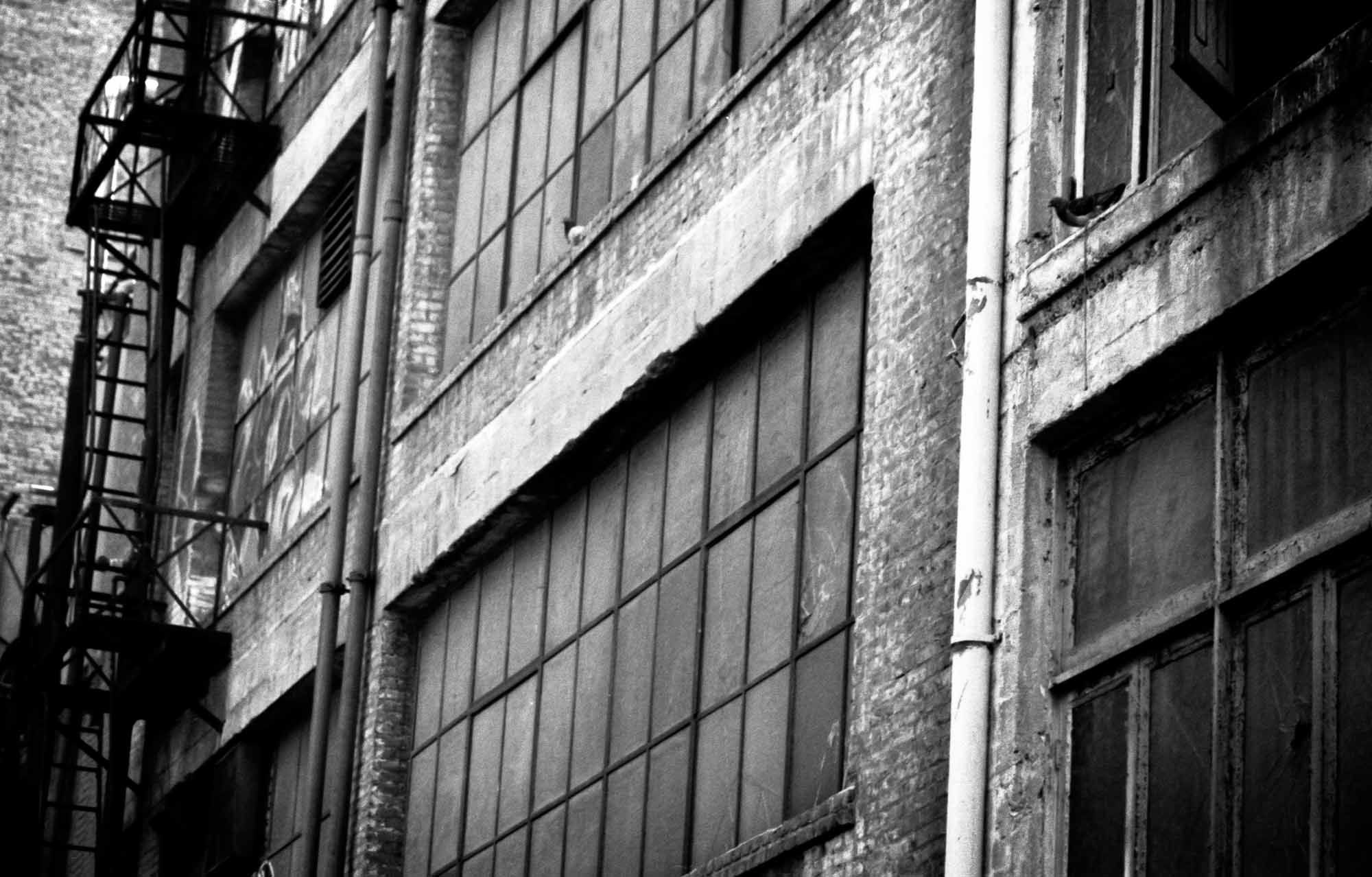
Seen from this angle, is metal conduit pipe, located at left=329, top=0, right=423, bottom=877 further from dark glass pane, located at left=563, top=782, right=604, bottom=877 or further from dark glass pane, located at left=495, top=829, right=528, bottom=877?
dark glass pane, located at left=563, top=782, right=604, bottom=877

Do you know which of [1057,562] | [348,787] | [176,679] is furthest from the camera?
[176,679]

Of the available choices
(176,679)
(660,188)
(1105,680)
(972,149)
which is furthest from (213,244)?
(1105,680)

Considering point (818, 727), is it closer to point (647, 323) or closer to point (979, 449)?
point (979, 449)

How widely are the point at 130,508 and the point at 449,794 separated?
572 cm

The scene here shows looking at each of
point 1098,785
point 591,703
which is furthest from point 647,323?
point 1098,785

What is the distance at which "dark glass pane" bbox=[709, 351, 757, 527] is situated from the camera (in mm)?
13109

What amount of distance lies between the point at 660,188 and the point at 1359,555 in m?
6.68

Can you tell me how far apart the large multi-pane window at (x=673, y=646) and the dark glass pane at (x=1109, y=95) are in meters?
2.04

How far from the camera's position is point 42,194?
32.2 metres

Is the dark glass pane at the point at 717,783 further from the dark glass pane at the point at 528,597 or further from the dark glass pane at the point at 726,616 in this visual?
the dark glass pane at the point at 528,597

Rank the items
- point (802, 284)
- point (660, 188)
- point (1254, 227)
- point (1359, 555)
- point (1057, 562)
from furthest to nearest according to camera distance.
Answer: point (660, 188) → point (802, 284) → point (1057, 562) → point (1254, 227) → point (1359, 555)

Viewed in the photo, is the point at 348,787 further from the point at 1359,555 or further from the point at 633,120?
the point at 1359,555

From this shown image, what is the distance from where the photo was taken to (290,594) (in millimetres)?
19016

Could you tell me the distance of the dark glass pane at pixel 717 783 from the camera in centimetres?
1251
